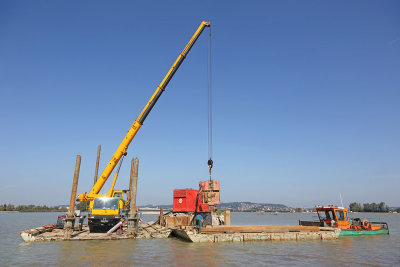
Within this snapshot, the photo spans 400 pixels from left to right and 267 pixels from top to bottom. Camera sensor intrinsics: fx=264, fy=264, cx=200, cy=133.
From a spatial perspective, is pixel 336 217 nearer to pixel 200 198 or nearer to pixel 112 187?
pixel 200 198

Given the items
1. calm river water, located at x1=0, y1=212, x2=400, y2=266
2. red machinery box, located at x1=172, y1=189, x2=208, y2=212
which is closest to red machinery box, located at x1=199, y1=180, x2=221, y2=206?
red machinery box, located at x1=172, y1=189, x2=208, y2=212

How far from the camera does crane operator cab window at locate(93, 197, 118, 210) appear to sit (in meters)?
21.9

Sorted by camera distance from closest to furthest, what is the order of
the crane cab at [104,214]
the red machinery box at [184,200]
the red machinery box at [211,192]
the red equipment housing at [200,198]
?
the crane cab at [104,214], the red machinery box at [211,192], the red equipment housing at [200,198], the red machinery box at [184,200]

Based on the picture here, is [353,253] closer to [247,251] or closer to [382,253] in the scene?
[382,253]

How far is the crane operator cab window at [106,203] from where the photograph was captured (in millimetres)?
A: 21938

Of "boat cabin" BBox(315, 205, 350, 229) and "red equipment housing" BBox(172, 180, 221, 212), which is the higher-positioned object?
"red equipment housing" BBox(172, 180, 221, 212)

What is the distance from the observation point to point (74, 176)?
20812mm

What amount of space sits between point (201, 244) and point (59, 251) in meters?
9.34

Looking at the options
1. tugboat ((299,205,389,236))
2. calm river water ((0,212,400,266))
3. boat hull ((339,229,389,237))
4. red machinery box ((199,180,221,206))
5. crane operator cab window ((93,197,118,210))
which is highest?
red machinery box ((199,180,221,206))

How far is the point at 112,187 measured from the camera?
85.5 feet

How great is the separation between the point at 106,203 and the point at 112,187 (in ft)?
13.2

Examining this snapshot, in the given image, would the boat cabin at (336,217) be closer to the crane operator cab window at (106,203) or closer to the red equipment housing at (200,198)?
the red equipment housing at (200,198)

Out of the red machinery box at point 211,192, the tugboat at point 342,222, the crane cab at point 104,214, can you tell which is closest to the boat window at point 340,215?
the tugboat at point 342,222

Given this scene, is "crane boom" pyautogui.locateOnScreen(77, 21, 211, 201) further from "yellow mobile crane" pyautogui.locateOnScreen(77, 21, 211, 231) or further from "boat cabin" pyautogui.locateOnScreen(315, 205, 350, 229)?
"boat cabin" pyautogui.locateOnScreen(315, 205, 350, 229)
